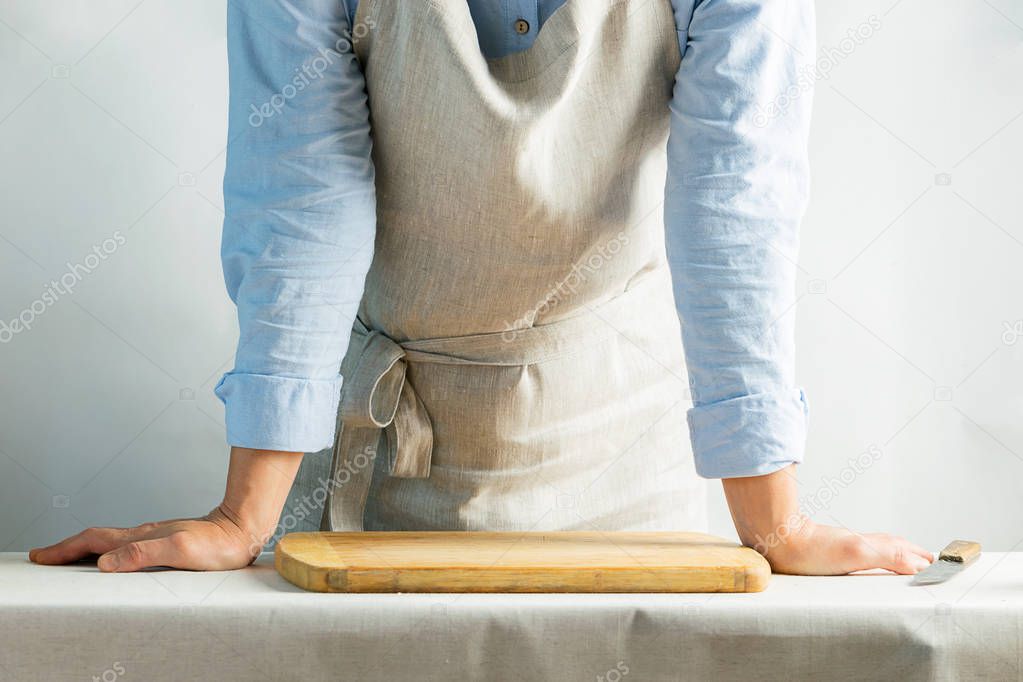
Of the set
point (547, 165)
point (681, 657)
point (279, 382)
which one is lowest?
point (681, 657)

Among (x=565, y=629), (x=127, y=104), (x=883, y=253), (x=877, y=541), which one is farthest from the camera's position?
(x=883, y=253)

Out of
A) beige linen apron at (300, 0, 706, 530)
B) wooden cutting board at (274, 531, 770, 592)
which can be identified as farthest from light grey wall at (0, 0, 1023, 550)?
wooden cutting board at (274, 531, 770, 592)

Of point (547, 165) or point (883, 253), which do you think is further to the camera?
point (883, 253)

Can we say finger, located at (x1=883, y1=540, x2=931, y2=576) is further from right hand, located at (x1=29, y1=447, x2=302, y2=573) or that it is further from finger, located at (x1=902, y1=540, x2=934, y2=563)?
right hand, located at (x1=29, y1=447, x2=302, y2=573)

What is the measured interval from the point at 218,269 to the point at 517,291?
1.70 feet

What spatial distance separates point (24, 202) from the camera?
1156 mm

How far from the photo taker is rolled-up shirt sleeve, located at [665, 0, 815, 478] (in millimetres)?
664

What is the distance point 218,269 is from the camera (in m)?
1.18

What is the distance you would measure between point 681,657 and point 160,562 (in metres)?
0.31

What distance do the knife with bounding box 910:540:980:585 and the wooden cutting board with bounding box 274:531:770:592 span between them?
0.10m

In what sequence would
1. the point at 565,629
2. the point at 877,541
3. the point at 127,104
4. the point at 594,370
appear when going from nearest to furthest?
the point at 565,629
the point at 877,541
the point at 594,370
the point at 127,104

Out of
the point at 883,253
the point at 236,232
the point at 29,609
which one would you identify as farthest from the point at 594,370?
the point at 883,253

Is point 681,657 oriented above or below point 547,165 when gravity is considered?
below

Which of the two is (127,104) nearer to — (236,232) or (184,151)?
(184,151)
